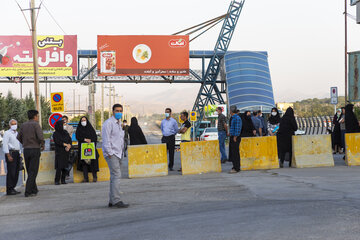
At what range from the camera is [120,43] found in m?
43.2

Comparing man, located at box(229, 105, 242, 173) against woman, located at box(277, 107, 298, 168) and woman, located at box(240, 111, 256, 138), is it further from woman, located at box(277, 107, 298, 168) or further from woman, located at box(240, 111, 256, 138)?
woman, located at box(240, 111, 256, 138)

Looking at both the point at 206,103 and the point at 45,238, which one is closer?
the point at 45,238

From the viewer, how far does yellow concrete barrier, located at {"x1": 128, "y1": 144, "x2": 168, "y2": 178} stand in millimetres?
14016

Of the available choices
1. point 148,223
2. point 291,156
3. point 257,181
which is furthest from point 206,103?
point 148,223

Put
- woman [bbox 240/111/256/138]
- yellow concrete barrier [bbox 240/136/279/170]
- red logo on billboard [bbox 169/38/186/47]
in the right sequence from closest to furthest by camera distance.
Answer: yellow concrete barrier [bbox 240/136/279/170] → woman [bbox 240/111/256/138] → red logo on billboard [bbox 169/38/186/47]

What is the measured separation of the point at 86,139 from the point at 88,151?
12.4 inches

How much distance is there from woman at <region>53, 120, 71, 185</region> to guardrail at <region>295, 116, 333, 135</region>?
1490 cm

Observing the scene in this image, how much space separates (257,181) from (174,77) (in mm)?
34871

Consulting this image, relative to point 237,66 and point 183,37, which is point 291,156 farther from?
point 237,66

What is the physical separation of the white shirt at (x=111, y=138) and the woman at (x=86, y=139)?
14.7 ft

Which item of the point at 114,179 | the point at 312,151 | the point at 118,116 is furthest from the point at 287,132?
the point at 114,179

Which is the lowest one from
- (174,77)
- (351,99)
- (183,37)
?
(351,99)

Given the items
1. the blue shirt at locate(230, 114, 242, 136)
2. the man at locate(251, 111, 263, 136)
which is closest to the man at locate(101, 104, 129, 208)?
the blue shirt at locate(230, 114, 242, 136)

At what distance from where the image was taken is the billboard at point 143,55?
142 feet
